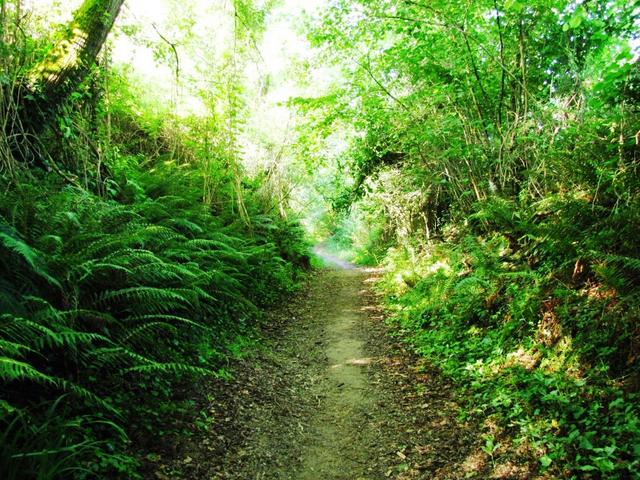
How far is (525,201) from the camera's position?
5660 millimetres

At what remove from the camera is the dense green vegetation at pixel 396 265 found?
9.50 ft

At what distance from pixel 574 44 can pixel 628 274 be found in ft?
15.5

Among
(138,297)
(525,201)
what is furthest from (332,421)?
(525,201)

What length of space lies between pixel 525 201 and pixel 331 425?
4.27 m

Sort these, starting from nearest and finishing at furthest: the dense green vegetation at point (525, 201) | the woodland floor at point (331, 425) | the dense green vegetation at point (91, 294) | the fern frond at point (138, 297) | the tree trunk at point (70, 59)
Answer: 1. the dense green vegetation at point (91, 294)
2. the woodland floor at point (331, 425)
3. the dense green vegetation at point (525, 201)
4. the fern frond at point (138, 297)
5. the tree trunk at point (70, 59)

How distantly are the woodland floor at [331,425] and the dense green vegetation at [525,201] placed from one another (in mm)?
334

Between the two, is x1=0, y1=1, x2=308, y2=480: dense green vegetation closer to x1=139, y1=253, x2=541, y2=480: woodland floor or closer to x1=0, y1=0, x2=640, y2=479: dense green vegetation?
x1=0, y1=0, x2=640, y2=479: dense green vegetation

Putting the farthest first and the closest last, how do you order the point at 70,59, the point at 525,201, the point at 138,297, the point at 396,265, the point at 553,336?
the point at 396,265
the point at 525,201
the point at 70,59
the point at 553,336
the point at 138,297

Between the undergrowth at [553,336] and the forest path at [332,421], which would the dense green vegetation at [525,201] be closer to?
the undergrowth at [553,336]

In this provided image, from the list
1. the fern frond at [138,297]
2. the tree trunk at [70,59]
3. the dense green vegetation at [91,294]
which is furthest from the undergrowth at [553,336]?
the tree trunk at [70,59]

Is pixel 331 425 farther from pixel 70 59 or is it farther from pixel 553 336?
pixel 70 59

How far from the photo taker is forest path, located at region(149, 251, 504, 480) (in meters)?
3.14

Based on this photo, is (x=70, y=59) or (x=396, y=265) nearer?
(x=70, y=59)

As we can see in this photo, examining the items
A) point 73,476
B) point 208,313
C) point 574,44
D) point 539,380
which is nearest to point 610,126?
point 574,44
